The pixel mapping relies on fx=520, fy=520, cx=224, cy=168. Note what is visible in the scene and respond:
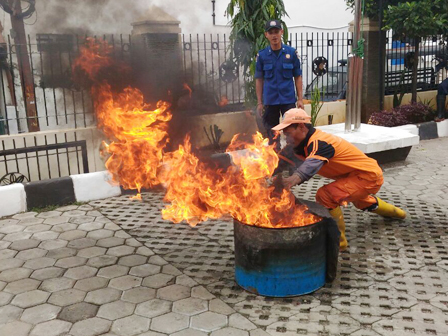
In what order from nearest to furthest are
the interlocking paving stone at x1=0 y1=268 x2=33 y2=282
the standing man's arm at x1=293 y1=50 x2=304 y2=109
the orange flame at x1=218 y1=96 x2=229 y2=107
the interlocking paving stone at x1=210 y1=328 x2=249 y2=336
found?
the interlocking paving stone at x1=210 y1=328 x2=249 y2=336
the interlocking paving stone at x1=0 y1=268 x2=33 y2=282
the standing man's arm at x1=293 y1=50 x2=304 y2=109
the orange flame at x1=218 y1=96 x2=229 y2=107

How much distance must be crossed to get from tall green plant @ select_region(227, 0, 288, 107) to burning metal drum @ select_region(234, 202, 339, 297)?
542cm

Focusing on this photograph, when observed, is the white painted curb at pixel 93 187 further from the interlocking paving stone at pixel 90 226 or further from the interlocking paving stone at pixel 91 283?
the interlocking paving stone at pixel 91 283

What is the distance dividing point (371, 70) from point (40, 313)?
9.22m

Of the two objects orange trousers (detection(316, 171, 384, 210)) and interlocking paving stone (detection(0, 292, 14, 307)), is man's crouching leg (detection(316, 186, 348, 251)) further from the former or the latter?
interlocking paving stone (detection(0, 292, 14, 307))

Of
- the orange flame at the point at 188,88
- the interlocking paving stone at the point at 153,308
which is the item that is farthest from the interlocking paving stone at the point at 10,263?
the orange flame at the point at 188,88

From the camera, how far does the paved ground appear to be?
13.1 ft

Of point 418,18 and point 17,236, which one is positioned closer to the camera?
point 17,236

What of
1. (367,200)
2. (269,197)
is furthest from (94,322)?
(367,200)

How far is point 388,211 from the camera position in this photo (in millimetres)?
6078

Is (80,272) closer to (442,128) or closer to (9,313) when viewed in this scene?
(9,313)

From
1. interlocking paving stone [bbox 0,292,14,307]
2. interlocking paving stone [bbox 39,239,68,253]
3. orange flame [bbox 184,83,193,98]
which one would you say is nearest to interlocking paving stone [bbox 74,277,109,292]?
interlocking paving stone [bbox 0,292,14,307]

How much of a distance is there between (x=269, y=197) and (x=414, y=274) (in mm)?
1549

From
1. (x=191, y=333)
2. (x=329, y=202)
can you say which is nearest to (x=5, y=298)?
(x=191, y=333)

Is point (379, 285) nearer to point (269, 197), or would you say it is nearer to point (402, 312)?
point (402, 312)
